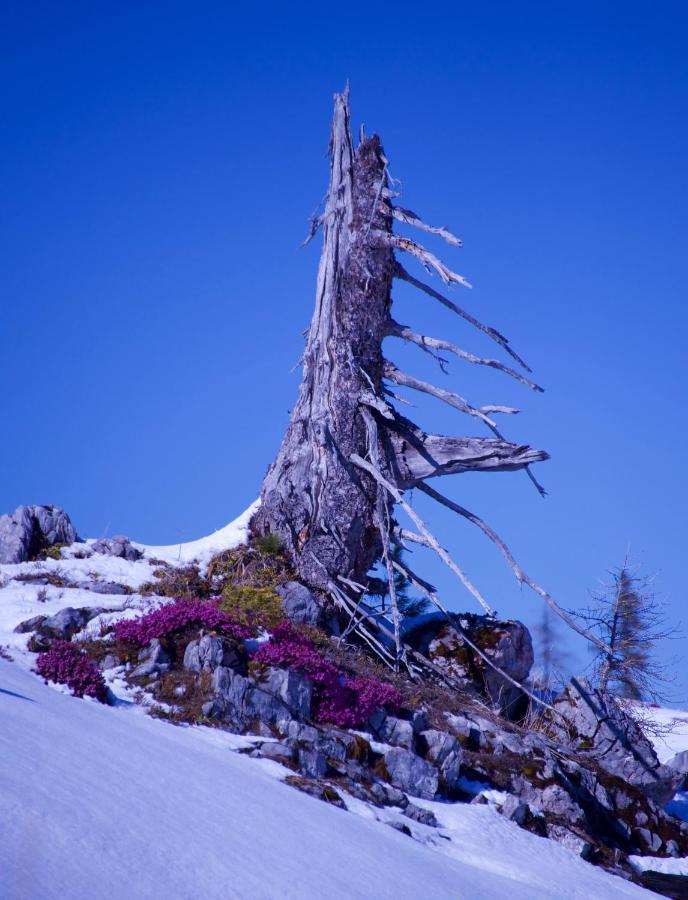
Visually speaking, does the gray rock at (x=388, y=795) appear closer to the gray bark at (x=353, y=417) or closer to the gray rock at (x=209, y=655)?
the gray rock at (x=209, y=655)

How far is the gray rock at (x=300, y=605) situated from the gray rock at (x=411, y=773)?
4140 mm

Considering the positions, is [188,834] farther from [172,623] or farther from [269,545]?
[269,545]

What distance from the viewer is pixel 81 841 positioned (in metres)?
4.64

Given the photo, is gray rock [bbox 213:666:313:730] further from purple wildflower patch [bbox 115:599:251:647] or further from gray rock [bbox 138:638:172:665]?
purple wildflower patch [bbox 115:599:251:647]

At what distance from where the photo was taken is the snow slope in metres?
4.52

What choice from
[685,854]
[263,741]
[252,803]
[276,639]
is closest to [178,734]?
[263,741]

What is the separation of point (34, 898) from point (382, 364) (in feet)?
46.4

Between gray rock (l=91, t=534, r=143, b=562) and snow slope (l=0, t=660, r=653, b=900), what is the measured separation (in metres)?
6.82

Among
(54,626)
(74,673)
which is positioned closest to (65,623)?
(54,626)

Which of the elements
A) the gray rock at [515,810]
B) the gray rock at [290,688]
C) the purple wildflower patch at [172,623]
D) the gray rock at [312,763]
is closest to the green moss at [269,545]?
the purple wildflower patch at [172,623]

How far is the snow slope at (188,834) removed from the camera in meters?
4.52

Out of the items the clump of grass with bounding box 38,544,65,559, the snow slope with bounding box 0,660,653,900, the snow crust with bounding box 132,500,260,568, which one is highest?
the snow crust with bounding box 132,500,260,568

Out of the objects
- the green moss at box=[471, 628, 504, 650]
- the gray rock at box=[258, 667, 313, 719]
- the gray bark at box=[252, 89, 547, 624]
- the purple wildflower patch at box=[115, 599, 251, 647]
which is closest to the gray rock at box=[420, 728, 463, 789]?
the gray rock at box=[258, 667, 313, 719]

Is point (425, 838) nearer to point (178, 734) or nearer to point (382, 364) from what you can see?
point (178, 734)
